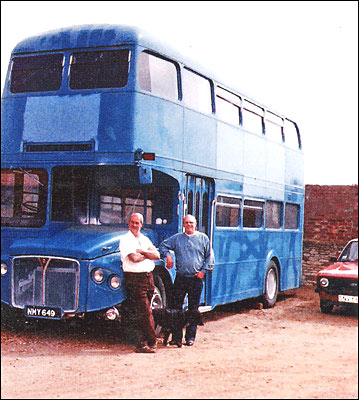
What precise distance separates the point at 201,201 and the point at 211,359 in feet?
9.34

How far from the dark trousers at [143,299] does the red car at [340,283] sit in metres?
0.89

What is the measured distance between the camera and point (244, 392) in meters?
5.33

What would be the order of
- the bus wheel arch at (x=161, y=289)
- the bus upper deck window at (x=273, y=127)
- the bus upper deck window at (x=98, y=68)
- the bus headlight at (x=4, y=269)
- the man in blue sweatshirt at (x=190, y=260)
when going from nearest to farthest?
the man in blue sweatshirt at (x=190, y=260) → the bus wheel arch at (x=161, y=289) → the bus upper deck window at (x=98, y=68) → the bus upper deck window at (x=273, y=127) → the bus headlight at (x=4, y=269)

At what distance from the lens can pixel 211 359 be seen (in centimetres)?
604

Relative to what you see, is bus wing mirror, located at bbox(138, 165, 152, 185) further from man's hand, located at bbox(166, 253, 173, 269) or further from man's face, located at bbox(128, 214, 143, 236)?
man's hand, located at bbox(166, 253, 173, 269)

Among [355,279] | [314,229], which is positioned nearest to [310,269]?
[314,229]

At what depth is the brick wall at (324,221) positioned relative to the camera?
3.57 meters

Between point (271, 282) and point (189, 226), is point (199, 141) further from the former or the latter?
point (271, 282)

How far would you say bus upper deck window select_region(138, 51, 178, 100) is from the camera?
3604 millimetres

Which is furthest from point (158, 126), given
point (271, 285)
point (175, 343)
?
point (271, 285)

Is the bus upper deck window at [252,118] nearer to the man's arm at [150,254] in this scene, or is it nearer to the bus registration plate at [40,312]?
the man's arm at [150,254]

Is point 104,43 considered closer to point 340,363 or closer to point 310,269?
point 310,269

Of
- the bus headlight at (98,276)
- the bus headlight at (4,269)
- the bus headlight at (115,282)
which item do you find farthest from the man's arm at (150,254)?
the bus headlight at (4,269)

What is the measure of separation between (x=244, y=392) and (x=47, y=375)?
6.35 ft
